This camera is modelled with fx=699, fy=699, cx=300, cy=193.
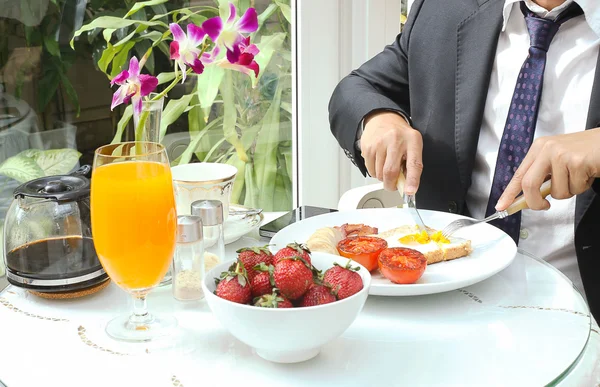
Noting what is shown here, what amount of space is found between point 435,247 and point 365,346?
299mm

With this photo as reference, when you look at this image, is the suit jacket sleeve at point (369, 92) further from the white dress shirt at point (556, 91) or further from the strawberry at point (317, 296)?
the strawberry at point (317, 296)

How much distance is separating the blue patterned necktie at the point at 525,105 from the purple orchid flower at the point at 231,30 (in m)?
0.71

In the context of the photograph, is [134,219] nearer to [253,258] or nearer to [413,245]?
[253,258]

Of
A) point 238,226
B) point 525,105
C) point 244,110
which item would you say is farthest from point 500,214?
point 244,110

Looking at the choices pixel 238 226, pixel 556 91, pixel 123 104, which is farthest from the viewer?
pixel 123 104

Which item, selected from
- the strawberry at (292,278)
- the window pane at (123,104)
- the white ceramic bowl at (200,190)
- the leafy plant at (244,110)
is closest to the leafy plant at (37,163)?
the window pane at (123,104)

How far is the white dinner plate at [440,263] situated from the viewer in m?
0.98

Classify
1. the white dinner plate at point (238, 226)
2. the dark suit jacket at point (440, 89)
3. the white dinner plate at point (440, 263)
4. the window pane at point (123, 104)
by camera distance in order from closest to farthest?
1. the white dinner plate at point (440, 263)
2. the white dinner plate at point (238, 226)
3. the dark suit jacket at point (440, 89)
4. the window pane at point (123, 104)

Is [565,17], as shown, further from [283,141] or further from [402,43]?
[283,141]

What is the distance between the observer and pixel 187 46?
3.12 feet

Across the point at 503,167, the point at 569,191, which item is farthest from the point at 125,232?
the point at 503,167

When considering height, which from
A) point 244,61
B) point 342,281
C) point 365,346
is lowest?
point 365,346

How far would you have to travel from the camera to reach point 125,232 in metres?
0.90

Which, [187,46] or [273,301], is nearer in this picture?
[273,301]
